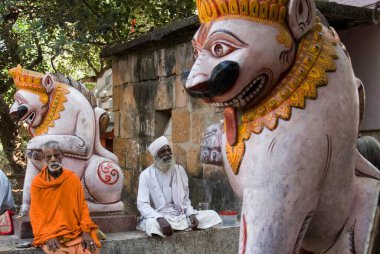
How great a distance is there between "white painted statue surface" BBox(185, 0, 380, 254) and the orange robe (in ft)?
10.6

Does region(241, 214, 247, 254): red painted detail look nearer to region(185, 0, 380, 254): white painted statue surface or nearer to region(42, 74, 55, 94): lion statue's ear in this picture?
region(185, 0, 380, 254): white painted statue surface

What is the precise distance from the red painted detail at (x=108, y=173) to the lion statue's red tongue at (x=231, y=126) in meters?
3.56

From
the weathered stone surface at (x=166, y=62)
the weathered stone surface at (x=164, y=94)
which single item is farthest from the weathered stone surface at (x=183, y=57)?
the weathered stone surface at (x=164, y=94)

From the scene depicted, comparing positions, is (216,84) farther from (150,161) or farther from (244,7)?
(150,161)

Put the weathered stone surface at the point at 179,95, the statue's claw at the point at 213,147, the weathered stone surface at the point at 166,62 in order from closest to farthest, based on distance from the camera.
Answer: the statue's claw at the point at 213,147, the weathered stone surface at the point at 179,95, the weathered stone surface at the point at 166,62

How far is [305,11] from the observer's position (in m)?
1.79

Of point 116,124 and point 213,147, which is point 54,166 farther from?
point 116,124

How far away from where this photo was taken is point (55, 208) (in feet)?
15.8

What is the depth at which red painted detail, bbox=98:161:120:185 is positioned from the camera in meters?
5.29

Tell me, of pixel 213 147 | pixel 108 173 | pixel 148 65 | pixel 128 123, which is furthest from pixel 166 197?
pixel 213 147

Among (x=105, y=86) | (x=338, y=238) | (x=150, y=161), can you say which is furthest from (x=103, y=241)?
(x=105, y=86)

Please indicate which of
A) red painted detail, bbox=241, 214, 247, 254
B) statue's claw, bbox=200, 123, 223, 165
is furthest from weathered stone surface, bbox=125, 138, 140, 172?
red painted detail, bbox=241, 214, 247, 254

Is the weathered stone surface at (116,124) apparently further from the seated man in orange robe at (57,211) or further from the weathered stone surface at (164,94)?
the seated man in orange robe at (57,211)

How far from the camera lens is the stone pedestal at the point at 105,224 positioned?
17.1 ft
